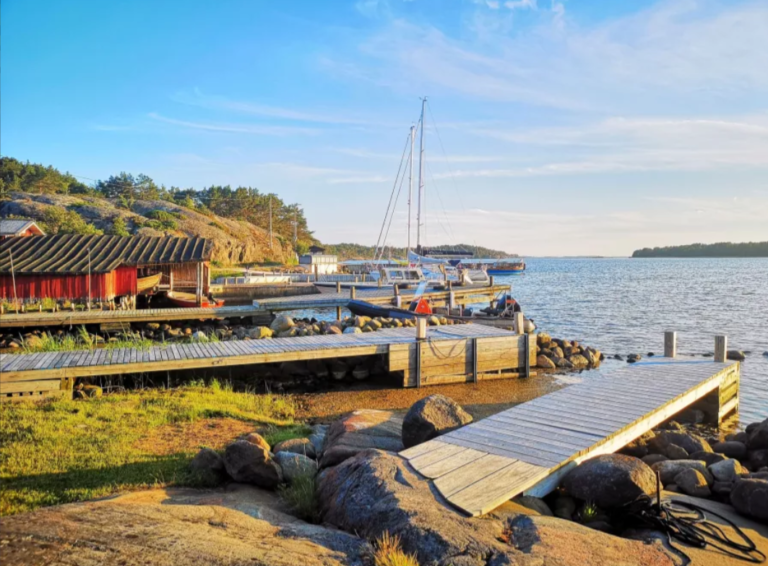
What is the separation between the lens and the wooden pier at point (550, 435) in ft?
18.5

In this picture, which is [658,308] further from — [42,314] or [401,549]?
[401,549]

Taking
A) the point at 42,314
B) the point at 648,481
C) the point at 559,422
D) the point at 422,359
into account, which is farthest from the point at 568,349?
the point at 42,314

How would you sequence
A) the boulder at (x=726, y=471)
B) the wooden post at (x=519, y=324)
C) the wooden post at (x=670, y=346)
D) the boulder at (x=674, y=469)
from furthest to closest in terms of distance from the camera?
the wooden post at (x=519, y=324) → the wooden post at (x=670, y=346) → the boulder at (x=674, y=469) → the boulder at (x=726, y=471)

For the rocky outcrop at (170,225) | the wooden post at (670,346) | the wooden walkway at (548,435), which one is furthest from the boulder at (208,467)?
the rocky outcrop at (170,225)

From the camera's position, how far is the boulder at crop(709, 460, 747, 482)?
691 cm

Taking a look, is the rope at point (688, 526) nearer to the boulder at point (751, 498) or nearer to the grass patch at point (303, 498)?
the boulder at point (751, 498)

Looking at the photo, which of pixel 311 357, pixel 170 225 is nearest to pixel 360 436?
pixel 311 357

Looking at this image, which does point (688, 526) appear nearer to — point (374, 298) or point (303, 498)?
point (303, 498)

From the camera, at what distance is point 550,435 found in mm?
7418

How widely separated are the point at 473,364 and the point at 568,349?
5.74m

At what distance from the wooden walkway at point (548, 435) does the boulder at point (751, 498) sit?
1530mm

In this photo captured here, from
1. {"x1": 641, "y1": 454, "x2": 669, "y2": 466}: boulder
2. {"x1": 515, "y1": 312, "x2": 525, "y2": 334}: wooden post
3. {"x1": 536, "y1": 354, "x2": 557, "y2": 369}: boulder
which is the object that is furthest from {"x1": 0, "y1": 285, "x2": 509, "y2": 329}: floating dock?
{"x1": 641, "y1": 454, "x2": 669, "y2": 466}: boulder

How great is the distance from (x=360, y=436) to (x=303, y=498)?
79.0 inches

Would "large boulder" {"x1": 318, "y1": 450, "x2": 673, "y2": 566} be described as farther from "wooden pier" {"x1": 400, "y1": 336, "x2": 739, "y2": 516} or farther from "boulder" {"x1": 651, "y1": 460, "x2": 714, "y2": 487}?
"boulder" {"x1": 651, "y1": 460, "x2": 714, "y2": 487}
